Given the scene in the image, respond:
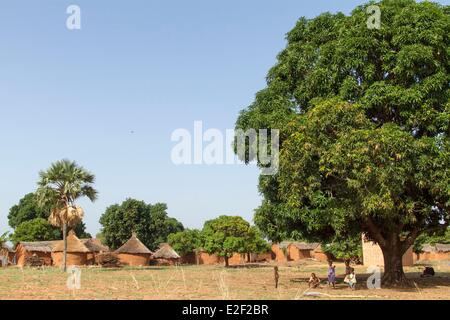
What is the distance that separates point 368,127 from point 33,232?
70006mm

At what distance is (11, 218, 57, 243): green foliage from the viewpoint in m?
77.8

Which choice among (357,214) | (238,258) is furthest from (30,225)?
(357,214)

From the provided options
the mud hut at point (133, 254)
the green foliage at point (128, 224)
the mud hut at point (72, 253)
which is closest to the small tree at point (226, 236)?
the mud hut at point (133, 254)

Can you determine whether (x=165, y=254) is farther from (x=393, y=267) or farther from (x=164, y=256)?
(x=393, y=267)

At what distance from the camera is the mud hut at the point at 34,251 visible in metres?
64.4

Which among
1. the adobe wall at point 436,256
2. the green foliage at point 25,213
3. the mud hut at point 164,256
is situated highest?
the green foliage at point 25,213

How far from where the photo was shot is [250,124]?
974 inches

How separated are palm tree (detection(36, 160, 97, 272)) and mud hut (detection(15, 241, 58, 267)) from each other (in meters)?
24.9

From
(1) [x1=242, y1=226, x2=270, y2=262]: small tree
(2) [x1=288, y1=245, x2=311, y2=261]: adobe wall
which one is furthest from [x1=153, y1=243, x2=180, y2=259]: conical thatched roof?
(2) [x1=288, y1=245, x2=311, y2=261]: adobe wall

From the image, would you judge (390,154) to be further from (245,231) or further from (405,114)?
(245,231)

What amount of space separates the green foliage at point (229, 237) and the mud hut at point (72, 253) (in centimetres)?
1603

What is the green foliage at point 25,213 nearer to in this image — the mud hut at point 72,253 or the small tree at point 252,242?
the mud hut at point 72,253

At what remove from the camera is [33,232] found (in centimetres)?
7812

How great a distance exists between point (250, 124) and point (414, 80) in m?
8.10
